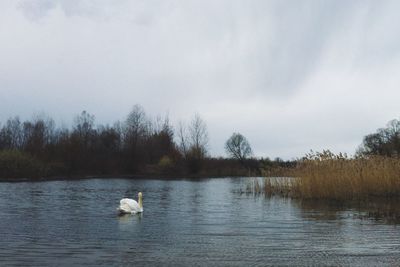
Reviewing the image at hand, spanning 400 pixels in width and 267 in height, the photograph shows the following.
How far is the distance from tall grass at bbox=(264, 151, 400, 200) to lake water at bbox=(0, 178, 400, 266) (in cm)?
435

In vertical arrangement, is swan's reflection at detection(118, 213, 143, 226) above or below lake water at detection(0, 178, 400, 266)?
above

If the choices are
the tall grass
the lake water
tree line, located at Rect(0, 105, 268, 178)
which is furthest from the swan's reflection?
tree line, located at Rect(0, 105, 268, 178)

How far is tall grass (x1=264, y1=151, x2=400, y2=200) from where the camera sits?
26.6 meters

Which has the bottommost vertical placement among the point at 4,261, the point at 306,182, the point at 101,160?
the point at 4,261

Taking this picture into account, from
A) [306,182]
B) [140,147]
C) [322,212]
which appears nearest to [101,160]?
[140,147]

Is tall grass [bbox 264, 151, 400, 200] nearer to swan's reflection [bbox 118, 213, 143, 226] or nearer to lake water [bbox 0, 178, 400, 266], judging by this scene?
lake water [bbox 0, 178, 400, 266]

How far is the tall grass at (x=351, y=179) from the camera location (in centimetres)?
2662

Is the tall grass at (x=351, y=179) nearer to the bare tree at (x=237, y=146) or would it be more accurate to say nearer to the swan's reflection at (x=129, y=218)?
the swan's reflection at (x=129, y=218)

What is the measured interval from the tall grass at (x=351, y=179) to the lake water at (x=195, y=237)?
435 centimetres

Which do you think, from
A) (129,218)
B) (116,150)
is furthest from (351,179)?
(116,150)

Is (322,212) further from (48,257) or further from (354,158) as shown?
(48,257)

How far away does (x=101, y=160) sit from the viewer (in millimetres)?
88000

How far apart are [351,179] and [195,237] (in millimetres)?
14679

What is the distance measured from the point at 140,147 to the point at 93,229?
79162mm
